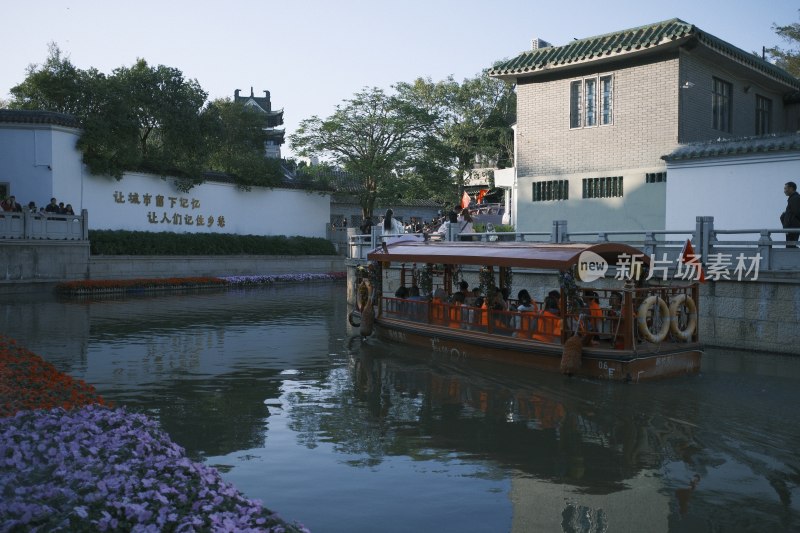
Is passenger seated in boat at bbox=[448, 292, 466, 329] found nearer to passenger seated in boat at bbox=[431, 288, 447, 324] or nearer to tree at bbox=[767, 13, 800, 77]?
passenger seated in boat at bbox=[431, 288, 447, 324]

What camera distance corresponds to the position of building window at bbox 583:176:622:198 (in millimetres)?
20250

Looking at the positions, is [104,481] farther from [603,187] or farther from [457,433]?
[603,187]

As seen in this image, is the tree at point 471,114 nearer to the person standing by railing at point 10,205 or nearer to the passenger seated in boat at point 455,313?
the person standing by railing at point 10,205

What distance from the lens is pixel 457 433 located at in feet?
29.1

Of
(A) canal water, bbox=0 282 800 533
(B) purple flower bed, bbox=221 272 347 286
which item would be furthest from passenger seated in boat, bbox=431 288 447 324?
(B) purple flower bed, bbox=221 272 347 286

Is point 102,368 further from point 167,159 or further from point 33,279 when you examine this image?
point 167,159

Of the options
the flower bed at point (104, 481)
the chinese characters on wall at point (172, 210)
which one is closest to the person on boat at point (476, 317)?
the flower bed at point (104, 481)

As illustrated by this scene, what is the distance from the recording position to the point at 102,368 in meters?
12.6

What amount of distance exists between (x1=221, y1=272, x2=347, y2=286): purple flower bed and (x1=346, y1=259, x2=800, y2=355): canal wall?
68.7 ft

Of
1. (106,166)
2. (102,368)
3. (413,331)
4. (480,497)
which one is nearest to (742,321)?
(413,331)

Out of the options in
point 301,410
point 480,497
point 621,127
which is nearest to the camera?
point 480,497

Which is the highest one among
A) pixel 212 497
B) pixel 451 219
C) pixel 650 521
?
pixel 451 219

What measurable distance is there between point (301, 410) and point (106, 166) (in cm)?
2196

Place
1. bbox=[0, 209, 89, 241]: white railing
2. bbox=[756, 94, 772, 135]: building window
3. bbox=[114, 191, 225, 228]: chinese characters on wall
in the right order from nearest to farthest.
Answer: bbox=[756, 94, 772, 135]: building window, bbox=[0, 209, 89, 241]: white railing, bbox=[114, 191, 225, 228]: chinese characters on wall
